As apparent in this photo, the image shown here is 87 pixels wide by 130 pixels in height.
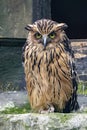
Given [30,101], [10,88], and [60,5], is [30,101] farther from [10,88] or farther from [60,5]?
[60,5]

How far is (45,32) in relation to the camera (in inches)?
219

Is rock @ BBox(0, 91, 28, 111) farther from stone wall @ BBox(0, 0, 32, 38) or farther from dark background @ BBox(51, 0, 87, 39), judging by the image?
dark background @ BBox(51, 0, 87, 39)

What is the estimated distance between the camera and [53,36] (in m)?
5.70

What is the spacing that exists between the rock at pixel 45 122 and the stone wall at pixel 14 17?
4.03 metres

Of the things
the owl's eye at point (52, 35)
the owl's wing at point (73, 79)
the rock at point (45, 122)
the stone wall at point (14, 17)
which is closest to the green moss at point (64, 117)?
the rock at point (45, 122)

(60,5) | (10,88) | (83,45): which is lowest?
(10,88)

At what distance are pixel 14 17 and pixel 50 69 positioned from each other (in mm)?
3586

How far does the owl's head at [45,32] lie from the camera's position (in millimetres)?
5566

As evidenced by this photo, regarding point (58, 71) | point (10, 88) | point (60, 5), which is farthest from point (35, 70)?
point (60, 5)

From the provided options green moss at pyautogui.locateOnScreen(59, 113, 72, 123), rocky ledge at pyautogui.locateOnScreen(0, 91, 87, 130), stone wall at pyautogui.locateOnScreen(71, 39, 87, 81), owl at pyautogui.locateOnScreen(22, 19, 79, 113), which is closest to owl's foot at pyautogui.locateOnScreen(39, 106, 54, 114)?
owl at pyautogui.locateOnScreen(22, 19, 79, 113)

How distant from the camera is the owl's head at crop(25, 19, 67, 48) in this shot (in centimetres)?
557

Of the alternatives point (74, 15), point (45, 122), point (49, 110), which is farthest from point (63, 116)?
point (74, 15)

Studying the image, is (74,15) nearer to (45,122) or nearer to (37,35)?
(37,35)

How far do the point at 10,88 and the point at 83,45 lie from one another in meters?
1.25
